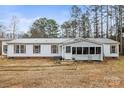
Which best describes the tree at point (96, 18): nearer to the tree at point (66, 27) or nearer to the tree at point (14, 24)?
the tree at point (66, 27)

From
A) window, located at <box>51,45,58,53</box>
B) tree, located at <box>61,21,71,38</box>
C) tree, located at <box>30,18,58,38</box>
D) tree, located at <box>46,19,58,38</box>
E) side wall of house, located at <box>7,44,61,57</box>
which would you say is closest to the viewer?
side wall of house, located at <box>7,44,61,57</box>

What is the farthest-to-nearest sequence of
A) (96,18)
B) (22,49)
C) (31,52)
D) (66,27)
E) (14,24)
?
(96,18) < (66,27) < (14,24) < (22,49) < (31,52)

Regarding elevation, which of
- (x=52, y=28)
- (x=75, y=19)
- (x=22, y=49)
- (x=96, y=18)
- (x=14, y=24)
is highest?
(x=96, y=18)

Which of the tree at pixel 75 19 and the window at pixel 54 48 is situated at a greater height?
the tree at pixel 75 19

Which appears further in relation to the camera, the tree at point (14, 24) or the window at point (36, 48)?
the tree at point (14, 24)

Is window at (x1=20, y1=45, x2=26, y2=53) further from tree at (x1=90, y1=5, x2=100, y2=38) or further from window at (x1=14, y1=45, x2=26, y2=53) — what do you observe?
tree at (x1=90, y1=5, x2=100, y2=38)

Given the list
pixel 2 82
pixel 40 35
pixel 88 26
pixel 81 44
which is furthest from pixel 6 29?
pixel 2 82

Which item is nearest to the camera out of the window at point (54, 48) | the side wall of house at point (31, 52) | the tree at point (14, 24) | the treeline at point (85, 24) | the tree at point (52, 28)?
the side wall of house at point (31, 52)

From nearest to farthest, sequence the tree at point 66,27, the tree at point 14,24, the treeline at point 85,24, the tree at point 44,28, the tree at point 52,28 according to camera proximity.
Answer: the tree at point 14,24 → the treeline at point 85,24 → the tree at point 44,28 → the tree at point 52,28 → the tree at point 66,27

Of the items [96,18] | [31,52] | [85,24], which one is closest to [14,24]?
[85,24]

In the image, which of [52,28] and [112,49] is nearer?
[112,49]

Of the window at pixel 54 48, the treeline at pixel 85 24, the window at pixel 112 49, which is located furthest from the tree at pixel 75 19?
the window at pixel 112 49

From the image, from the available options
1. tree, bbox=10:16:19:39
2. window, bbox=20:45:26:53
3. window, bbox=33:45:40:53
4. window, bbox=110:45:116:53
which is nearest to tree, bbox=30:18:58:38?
tree, bbox=10:16:19:39

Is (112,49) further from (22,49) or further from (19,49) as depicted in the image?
(19,49)
